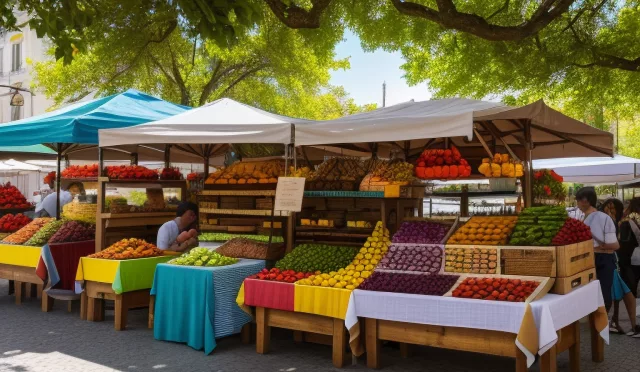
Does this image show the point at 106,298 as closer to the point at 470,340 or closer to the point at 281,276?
the point at 281,276

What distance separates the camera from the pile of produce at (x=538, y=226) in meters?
5.80

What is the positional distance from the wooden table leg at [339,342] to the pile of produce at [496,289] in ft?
3.99

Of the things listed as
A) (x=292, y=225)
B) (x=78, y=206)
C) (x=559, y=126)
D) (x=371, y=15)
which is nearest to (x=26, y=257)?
(x=78, y=206)

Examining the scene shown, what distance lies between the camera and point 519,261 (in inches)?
228

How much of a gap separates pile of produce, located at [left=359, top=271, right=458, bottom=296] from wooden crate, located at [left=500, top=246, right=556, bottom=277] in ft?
1.70

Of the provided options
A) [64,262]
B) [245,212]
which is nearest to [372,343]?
[245,212]

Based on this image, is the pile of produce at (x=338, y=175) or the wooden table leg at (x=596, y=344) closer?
the wooden table leg at (x=596, y=344)

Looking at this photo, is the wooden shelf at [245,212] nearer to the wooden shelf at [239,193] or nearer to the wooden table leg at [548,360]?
the wooden shelf at [239,193]

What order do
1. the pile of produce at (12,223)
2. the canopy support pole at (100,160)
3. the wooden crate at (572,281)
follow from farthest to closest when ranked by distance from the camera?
the pile of produce at (12,223) → the canopy support pole at (100,160) → the wooden crate at (572,281)

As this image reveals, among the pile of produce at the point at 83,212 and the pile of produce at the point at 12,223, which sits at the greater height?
the pile of produce at the point at 83,212

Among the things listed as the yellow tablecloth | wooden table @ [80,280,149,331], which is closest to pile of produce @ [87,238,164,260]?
wooden table @ [80,280,149,331]

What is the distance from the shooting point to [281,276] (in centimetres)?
653

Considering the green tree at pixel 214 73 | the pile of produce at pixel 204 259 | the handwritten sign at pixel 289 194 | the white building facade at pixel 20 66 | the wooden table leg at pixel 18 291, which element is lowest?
the wooden table leg at pixel 18 291

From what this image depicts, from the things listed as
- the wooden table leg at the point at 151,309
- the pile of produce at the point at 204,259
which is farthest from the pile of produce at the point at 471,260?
the wooden table leg at the point at 151,309
